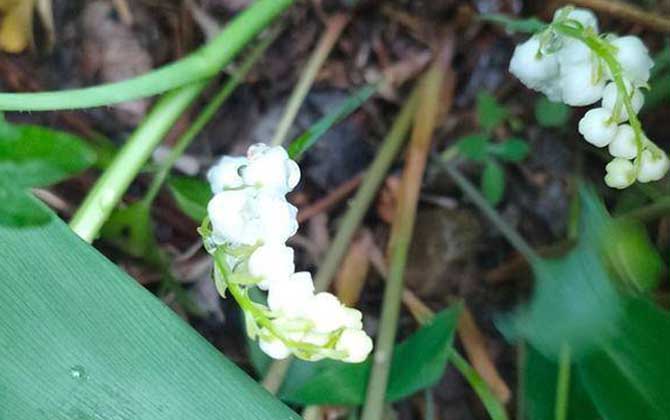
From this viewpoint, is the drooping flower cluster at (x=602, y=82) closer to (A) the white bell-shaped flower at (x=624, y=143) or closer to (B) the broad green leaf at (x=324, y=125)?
(A) the white bell-shaped flower at (x=624, y=143)

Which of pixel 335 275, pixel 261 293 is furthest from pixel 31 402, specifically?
pixel 335 275

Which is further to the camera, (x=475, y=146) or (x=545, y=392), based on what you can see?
(x=475, y=146)

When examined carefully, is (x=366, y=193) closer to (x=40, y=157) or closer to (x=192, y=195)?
(x=192, y=195)

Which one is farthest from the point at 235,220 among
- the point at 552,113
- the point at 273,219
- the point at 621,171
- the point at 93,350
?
the point at 552,113

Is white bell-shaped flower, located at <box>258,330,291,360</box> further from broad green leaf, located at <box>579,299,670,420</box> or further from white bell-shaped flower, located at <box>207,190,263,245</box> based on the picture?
broad green leaf, located at <box>579,299,670,420</box>

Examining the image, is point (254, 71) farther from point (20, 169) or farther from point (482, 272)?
point (20, 169)
